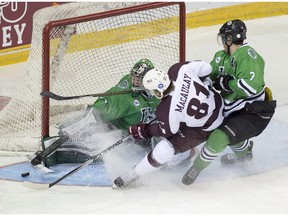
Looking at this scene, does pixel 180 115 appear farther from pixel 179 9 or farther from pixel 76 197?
pixel 179 9

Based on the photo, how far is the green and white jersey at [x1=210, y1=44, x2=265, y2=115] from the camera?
4105 mm

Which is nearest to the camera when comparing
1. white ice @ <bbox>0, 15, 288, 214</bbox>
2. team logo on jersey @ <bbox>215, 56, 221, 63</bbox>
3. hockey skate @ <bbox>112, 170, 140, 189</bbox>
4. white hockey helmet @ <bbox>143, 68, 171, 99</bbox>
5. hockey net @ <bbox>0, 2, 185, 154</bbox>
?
white ice @ <bbox>0, 15, 288, 214</bbox>

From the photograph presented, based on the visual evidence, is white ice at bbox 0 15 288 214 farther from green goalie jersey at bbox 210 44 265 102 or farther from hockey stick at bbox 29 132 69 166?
green goalie jersey at bbox 210 44 265 102

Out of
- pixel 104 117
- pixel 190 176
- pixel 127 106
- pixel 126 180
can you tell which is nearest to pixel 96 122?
pixel 104 117

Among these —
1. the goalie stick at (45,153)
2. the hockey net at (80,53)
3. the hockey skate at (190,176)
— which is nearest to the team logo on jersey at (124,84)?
the hockey net at (80,53)

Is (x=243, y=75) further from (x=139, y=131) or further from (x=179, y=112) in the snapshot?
(x=139, y=131)

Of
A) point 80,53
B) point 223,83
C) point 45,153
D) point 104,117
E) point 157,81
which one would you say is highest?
point 157,81

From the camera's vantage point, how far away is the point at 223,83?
166 inches

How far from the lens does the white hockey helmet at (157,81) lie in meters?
3.97

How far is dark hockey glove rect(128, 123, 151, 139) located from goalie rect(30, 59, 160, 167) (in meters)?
0.23

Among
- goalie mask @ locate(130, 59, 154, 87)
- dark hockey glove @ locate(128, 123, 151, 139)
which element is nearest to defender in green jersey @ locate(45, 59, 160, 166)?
goalie mask @ locate(130, 59, 154, 87)

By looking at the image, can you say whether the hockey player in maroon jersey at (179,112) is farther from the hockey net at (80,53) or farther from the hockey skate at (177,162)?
the hockey net at (80,53)

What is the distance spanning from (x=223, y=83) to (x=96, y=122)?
0.75 m

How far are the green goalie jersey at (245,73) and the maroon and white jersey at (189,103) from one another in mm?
127
